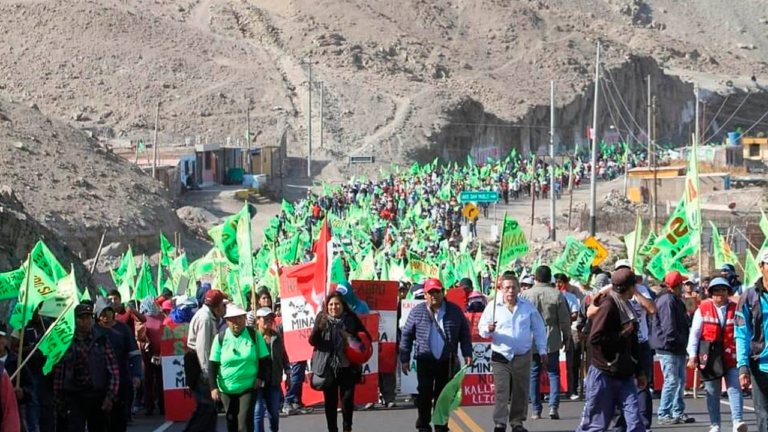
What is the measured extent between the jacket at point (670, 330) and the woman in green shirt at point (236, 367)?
3.90m

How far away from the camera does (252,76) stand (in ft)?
325

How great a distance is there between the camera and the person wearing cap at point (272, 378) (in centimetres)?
→ 1244

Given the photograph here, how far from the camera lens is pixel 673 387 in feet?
44.5

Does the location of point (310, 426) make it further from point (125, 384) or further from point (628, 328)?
point (628, 328)

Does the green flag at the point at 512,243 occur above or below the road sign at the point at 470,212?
below

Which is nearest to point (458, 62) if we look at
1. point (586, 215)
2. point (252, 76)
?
point (252, 76)

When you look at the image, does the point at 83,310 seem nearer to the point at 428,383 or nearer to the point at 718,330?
the point at 428,383

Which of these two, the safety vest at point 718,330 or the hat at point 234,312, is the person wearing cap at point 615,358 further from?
the hat at point 234,312

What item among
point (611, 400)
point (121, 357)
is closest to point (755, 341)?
point (611, 400)

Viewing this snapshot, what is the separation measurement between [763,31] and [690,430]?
168 metres

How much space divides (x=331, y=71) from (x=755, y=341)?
93603 millimetres

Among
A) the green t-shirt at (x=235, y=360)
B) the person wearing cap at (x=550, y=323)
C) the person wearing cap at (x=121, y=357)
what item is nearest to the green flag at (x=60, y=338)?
the person wearing cap at (x=121, y=357)

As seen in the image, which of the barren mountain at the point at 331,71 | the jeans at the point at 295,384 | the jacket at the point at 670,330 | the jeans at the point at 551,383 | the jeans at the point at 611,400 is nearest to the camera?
the jeans at the point at 611,400

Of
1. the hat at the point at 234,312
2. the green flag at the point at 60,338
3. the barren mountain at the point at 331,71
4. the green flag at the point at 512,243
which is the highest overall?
the barren mountain at the point at 331,71
